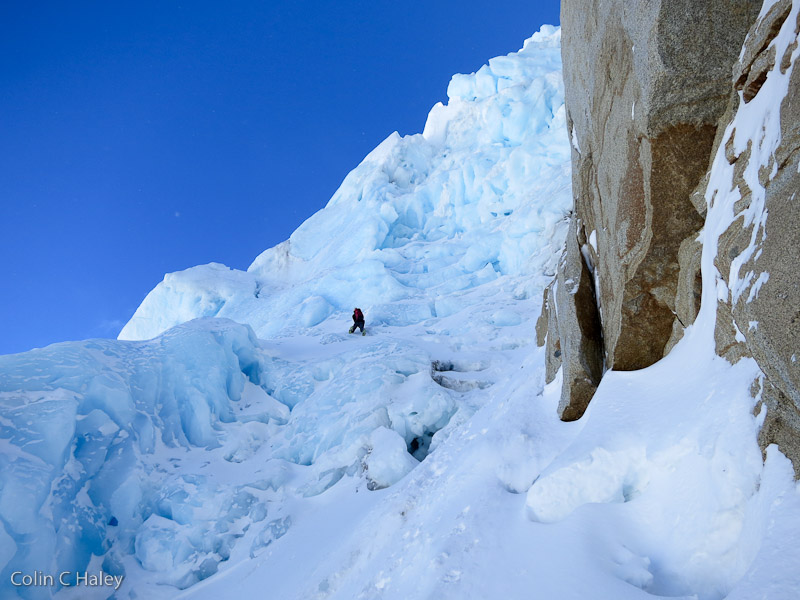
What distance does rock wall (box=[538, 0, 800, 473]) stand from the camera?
2713mm

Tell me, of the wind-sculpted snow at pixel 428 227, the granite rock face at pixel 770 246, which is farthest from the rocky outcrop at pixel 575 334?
the wind-sculpted snow at pixel 428 227

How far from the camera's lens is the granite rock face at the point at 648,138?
3.94 metres

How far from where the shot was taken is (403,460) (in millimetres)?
8664

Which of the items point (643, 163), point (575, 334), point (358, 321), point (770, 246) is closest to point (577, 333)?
point (575, 334)

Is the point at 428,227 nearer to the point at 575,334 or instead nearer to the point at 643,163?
the point at 575,334

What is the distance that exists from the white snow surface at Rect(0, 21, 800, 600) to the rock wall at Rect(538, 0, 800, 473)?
12.3 inches

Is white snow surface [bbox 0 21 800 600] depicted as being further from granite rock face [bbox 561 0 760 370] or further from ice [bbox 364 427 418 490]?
granite rock face [bbox 561 0 760 370]

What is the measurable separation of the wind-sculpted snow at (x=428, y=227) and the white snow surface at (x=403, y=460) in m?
0.35

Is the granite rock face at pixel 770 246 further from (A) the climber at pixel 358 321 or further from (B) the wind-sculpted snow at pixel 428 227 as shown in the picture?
(A) the climber at pixel 358 321

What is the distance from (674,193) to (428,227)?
28.1 m

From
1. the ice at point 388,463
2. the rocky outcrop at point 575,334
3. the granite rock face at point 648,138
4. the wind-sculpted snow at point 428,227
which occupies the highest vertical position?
the wind-sculpted snow at point 428,227

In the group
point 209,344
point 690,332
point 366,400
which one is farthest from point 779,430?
point 209,344

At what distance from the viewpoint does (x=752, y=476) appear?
2684 mm

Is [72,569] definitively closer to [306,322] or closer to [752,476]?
[752,476]
